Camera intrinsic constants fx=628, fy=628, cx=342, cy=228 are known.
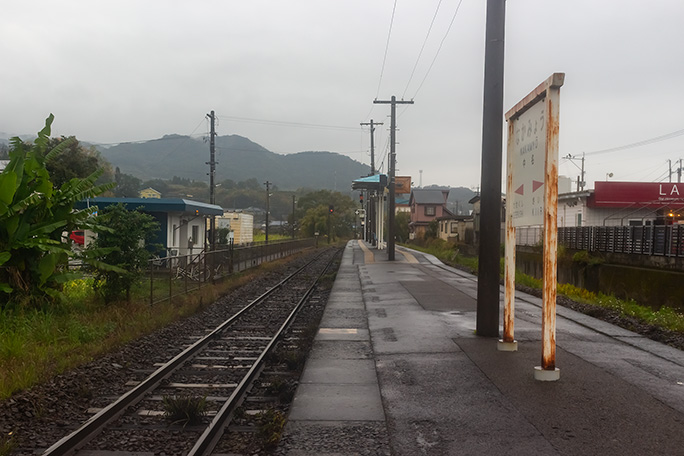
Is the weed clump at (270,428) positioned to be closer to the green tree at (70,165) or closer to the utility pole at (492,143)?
the utility pole at (492,143)

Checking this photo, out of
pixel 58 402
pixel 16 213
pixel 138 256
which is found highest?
pixel 16 213

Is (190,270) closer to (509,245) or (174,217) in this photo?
(174,217)

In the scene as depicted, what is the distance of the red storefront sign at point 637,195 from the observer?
118 ft

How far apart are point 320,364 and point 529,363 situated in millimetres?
2638

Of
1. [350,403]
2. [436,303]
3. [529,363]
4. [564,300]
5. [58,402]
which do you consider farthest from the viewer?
[564,300]

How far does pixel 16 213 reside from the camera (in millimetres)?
10961

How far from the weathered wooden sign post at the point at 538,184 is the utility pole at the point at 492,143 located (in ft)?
2.13

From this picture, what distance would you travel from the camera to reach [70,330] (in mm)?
10242

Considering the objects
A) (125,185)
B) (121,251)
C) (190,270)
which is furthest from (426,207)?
(121,251)

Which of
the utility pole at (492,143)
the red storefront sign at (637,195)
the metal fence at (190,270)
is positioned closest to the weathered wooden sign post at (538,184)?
the utility pole at (492,143)

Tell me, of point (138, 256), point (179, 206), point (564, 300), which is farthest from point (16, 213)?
point (179, 206)

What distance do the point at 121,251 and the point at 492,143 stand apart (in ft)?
26.7

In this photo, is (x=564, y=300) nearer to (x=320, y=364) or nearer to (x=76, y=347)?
(x=320, y=364)

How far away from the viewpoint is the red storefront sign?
118 feet
